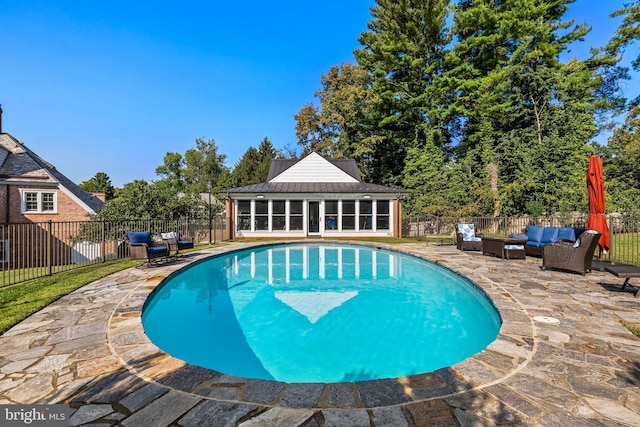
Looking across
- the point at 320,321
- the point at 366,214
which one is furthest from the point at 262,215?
the point at 320,321

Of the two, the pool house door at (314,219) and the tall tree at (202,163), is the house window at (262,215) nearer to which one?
the pool house door at (314,219)

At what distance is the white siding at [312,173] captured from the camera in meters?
19.4

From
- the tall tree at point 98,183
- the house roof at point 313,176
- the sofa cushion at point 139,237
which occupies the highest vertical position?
the tall tree at point 98,183

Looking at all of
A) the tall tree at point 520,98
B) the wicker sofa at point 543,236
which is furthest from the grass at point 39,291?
the tall tree at point 520,98

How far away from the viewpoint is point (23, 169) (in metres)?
18.4

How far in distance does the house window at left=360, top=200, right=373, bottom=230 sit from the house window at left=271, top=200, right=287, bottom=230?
15.3 ft

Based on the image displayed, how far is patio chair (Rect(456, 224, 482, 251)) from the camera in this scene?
11039 millimetres

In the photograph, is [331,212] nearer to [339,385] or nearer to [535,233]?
[535,233]

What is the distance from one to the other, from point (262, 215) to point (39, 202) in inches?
547

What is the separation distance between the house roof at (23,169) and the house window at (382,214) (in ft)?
57.3

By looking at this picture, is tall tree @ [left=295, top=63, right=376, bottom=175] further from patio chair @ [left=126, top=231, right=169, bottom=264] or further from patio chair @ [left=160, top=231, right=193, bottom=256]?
patio chair @ [left=126, top=231, right=169, bottom=264]

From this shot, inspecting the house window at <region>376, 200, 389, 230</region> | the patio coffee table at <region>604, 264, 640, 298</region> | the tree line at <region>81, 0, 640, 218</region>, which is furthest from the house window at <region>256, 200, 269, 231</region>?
the patio coffee table at <region>604, 264, 640, 298</region>

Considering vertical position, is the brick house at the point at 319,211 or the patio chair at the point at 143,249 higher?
the brick house at the point at 319,211

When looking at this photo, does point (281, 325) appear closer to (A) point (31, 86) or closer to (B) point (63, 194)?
(A) point (31, 86)
